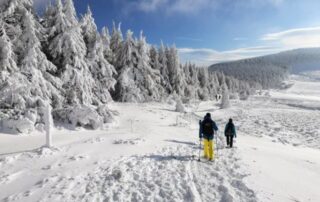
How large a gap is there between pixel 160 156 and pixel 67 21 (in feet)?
47.5

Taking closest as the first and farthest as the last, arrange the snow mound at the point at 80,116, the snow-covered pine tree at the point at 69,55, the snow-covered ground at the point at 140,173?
1. the snow-covered ground at the point at 140,173
2. the snow mound at the point at 80,116
3. the snow-covered pine tree at the point at 69,55

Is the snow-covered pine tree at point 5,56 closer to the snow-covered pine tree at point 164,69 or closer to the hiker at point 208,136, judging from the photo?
the hiker at point 208,136

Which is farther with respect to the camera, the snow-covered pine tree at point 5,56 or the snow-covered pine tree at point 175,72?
the snow-covered pine tree at point 175,72

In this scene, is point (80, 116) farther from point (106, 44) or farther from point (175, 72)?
point (175, 72)

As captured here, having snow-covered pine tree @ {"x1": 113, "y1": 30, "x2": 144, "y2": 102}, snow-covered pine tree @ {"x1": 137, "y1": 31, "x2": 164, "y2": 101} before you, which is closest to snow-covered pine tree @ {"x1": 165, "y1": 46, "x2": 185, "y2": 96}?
snow-covered pine tree @ {"x1": 137, "y1": 31, "x2": 164, "y2": 101}

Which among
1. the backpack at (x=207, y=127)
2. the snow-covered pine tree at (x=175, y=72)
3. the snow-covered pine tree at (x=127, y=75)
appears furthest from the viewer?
the snow-covered pine tree at (x=175, y=72)

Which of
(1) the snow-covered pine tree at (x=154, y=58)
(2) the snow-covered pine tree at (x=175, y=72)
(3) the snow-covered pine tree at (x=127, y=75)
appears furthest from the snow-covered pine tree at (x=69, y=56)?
(2) the snow-covered pine tree at (x=175, y=72)

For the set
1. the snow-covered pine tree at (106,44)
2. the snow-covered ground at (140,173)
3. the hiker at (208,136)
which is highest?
the snow-covered pine tree at (106,44)

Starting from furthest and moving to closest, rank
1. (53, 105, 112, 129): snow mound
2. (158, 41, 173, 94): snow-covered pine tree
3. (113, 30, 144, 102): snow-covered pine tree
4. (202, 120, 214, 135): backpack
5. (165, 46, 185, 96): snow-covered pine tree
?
(165, 46, 185, 96): snow-covered pine tree, (158, 41, 173, 94): snow-covered pine tree, (113, 30, 144, 102): snow-covered pine tree, (53, 105, 112, 129): snow mound, (202, 120, 214, 135): backpack

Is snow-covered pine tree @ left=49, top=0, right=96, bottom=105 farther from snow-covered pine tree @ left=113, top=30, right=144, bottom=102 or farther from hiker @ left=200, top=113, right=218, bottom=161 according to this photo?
snow-covered pine tree @ left=113, top=30, right=144, bottom=102

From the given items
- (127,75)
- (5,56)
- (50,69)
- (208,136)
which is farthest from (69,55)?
(127,75)

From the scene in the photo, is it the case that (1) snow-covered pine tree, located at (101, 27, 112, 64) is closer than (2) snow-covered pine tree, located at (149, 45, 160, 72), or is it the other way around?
(1) snow-covered pine tree, located at (101, 27, 112, 64)

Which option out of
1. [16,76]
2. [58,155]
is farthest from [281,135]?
[16,76]

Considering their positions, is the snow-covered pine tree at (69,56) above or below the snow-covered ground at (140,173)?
above
